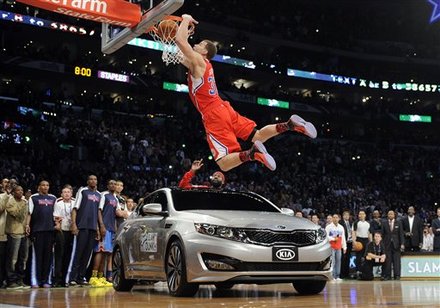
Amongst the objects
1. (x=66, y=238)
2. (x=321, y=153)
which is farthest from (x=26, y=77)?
A: (x=66, y=238)

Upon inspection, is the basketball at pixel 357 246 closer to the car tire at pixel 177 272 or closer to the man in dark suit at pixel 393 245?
the man in dark suit at pixel 393 245

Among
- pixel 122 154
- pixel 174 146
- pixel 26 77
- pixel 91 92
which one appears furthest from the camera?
pixel 91 92

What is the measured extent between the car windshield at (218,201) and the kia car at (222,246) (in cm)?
2

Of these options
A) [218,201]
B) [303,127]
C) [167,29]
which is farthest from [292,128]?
Answer: [167,29]

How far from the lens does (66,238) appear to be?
44.3 feet

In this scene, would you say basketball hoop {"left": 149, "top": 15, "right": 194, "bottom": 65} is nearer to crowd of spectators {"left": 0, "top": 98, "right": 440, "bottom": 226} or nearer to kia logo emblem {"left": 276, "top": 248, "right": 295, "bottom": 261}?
kia logo emblem {"left": 276, "top": 248, "right": 295, "bottom": 261}

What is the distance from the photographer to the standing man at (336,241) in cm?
1783

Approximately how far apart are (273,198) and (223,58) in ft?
49.0

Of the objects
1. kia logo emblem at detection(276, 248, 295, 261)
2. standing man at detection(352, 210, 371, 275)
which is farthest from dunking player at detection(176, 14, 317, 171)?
standing man at detection(352, 210, 371, 275)

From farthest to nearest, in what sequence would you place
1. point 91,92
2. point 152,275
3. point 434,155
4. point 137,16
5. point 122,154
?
1. point 434,155
2. point 91,92
3. point 122,154
4. point 137,16
5. point 152,275

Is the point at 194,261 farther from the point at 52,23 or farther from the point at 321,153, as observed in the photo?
the point at 321,153

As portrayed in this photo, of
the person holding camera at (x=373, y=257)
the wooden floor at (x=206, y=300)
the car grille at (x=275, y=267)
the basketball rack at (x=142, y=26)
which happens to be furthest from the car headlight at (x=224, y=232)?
the person holding camera at (x=373, y=257)

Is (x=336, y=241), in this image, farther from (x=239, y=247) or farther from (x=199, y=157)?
(x=199, y=157)

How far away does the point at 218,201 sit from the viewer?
1034 cm
